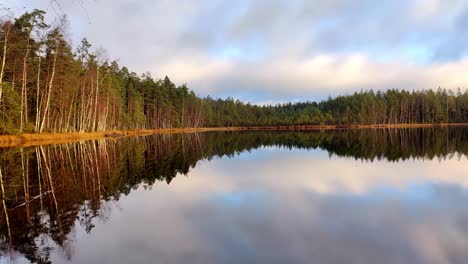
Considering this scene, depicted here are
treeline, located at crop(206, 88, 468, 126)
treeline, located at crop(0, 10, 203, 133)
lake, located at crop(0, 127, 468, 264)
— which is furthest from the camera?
treeline, located at crop(206, 88, 468, 126)

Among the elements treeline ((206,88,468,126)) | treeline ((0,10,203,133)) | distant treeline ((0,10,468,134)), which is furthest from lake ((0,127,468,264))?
treeline ((206,88,468,126))

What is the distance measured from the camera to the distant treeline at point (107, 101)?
41.3m

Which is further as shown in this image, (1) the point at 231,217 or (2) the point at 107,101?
(2) the point at 107,101

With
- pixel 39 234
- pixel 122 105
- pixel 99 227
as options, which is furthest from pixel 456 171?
pixel 122 105

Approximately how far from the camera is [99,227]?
10.2 m

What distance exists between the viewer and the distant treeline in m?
41.3

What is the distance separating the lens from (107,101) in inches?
2721

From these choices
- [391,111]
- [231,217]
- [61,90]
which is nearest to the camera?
[231,217]

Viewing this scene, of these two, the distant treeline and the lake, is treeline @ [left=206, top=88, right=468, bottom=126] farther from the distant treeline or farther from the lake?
the lake

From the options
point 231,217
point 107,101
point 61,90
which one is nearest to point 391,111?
point 107,101

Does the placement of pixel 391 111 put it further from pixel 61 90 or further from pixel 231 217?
pixel 231 217

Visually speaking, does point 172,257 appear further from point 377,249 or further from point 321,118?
point 321,118

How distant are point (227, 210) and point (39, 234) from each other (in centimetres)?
549

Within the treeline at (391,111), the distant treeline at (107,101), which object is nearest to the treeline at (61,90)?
the distant treeline at (107,101)
